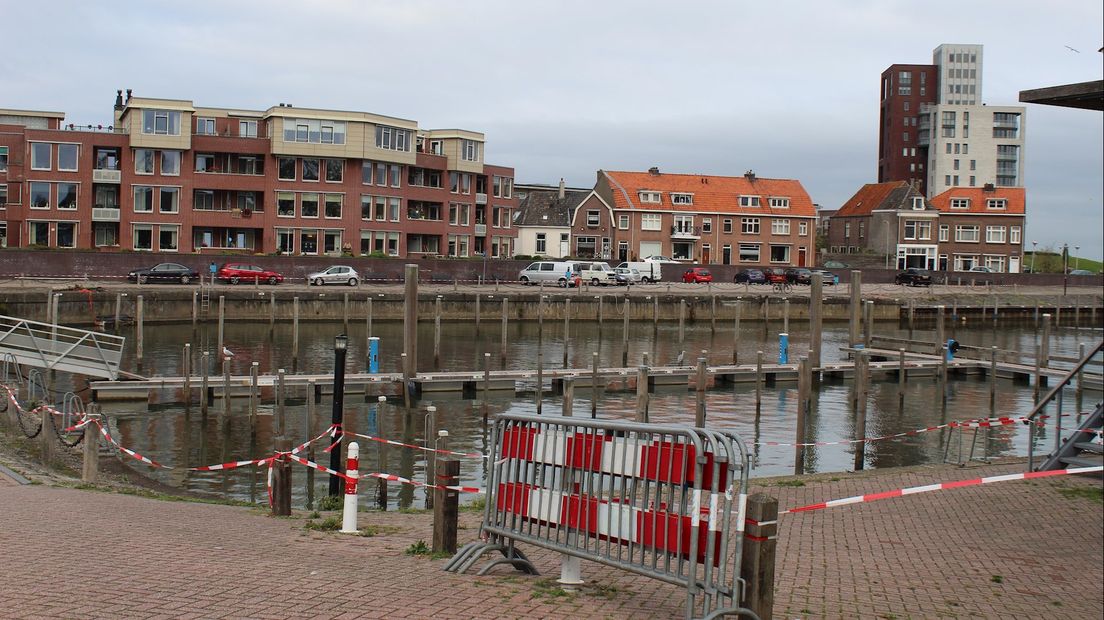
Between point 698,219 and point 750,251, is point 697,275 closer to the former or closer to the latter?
point 698,219

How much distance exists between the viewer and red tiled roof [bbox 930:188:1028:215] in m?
104

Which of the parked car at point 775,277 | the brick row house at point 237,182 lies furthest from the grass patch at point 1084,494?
the parked car at point 775,277

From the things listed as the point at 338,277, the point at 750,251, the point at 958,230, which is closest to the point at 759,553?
the point at 338,277

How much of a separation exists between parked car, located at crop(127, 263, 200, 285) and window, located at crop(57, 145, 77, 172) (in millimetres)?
12106

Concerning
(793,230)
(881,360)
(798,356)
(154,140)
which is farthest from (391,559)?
(793,230)

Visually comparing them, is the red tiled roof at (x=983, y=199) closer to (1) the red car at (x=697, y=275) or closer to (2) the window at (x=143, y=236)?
(1) the red car at (x=697, y=275)

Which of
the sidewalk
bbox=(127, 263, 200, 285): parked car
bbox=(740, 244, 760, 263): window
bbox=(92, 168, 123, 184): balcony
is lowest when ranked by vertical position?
the sidewalk

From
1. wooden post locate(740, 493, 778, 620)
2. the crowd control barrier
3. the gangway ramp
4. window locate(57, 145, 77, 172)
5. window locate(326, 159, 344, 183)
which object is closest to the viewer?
wooden post locate(740, 493, 778, 620)

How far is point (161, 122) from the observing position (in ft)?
231

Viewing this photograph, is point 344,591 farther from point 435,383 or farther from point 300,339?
point 300,339

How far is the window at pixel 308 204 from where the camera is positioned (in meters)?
74.4

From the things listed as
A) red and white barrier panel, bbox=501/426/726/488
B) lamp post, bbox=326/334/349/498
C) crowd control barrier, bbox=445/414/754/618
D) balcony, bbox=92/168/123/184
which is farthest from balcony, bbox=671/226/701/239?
red and white barrier panel, bbox=501/426/726/488

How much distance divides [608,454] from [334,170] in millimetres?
69682

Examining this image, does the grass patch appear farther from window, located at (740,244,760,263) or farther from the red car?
window, located at (740,244,760,263)
